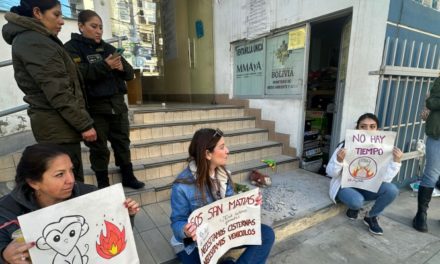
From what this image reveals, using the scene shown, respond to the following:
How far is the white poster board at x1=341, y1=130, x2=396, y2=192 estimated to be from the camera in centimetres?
218

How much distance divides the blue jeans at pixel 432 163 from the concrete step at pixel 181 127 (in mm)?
2461

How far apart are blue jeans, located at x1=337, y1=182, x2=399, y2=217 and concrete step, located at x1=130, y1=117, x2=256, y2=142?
6.79 ft

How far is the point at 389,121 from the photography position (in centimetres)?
278

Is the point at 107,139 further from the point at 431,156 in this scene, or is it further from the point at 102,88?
the point at 431,156

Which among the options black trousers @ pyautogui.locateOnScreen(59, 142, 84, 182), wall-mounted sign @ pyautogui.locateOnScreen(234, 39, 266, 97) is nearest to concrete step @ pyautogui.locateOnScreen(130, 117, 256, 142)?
wall-mounted sign @ pyautogui.locateOnScreen(234, 39, 266, 97)

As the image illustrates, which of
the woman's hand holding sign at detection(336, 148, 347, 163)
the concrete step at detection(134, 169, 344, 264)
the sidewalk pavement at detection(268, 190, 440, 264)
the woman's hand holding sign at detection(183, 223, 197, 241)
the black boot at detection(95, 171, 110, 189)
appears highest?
the woman's hand holding sign at detection(336, 148, 347, 163)

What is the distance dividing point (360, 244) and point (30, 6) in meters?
3.02

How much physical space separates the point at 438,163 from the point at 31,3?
345 centimetres

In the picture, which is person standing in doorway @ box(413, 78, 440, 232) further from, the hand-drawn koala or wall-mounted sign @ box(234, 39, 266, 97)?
the hand-drawn koala

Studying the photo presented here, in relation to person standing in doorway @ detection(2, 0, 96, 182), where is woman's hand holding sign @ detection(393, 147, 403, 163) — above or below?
below

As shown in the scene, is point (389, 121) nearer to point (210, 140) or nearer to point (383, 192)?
point (383, 192)

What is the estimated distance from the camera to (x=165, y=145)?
3154 mm

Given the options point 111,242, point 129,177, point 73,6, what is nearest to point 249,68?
point 73,6

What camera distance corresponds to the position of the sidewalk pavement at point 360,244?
1.90 metres
